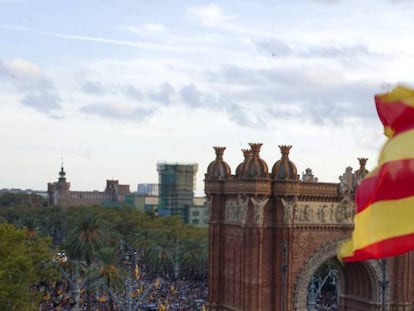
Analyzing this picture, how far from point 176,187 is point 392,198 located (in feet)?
554

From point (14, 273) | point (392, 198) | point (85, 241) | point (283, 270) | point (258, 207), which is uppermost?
point (392, 198)

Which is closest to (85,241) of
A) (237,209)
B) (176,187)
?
(237,209)

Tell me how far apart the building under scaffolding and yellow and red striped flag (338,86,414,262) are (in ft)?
531

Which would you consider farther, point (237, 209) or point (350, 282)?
point (350, 282)

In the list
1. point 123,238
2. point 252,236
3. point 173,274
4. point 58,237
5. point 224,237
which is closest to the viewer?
point 252,236

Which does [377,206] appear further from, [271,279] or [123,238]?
[123,238]

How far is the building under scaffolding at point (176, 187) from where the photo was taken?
178m

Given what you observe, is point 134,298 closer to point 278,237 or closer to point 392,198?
point 278,237

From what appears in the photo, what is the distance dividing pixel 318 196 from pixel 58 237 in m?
91.5

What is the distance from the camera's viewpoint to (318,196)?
3703cm

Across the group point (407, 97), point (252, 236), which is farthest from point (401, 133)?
point (252, 236)

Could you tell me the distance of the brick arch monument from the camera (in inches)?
1401

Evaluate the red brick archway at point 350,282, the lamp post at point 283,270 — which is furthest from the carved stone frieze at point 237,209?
the red brick archway at point 350,282

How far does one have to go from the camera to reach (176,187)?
18075 centimetres
